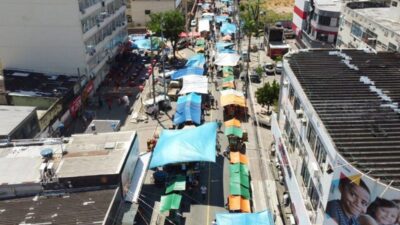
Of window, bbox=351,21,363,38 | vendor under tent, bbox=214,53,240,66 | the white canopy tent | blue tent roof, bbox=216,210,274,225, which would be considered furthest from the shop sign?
the white canopy tent

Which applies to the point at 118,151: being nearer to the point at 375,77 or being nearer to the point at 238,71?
the point at 375,77

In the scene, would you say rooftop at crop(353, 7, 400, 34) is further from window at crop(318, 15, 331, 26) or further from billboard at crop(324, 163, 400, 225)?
billboard at crop(324, 163, 400, 225)

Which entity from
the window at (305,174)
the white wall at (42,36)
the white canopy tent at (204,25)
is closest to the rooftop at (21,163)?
the window at (305,174)

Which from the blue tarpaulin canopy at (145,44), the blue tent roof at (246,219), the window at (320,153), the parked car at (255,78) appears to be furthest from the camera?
the blue tarpaulin canopy at (145,44)

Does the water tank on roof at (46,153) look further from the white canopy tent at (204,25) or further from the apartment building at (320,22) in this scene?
the white canopy tent at (204,25)

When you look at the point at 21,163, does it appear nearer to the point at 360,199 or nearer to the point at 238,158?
the point at 238,158
